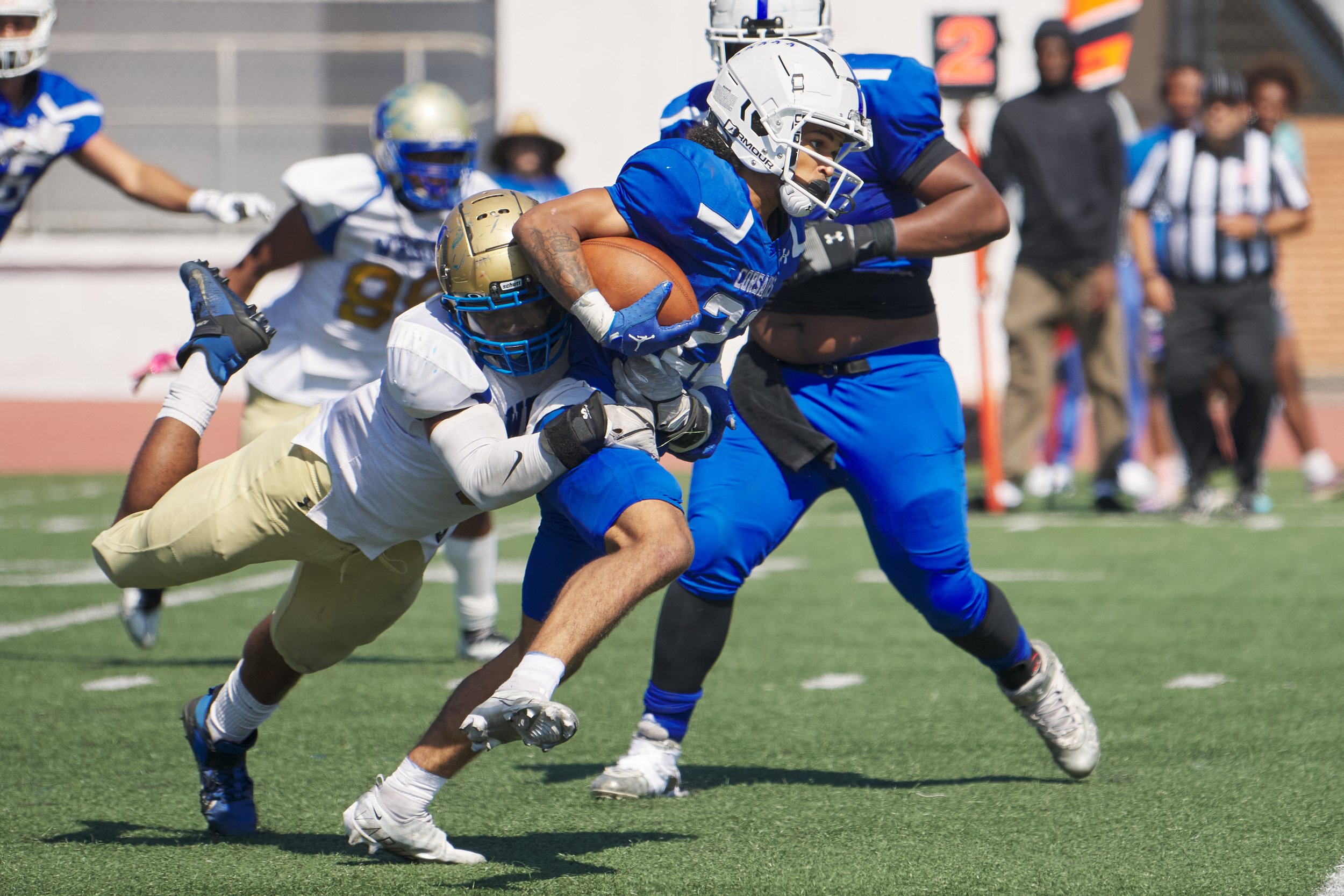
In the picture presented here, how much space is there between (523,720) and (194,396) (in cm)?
134

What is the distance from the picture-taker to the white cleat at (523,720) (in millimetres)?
2914

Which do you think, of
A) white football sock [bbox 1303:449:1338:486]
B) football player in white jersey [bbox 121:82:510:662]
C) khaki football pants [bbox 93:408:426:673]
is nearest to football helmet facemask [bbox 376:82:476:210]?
football player in white jersey [bbox 121:82:510:662]

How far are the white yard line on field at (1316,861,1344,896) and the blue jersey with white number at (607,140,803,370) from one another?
4.94 ft

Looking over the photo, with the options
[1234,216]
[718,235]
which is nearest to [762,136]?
[718,235]

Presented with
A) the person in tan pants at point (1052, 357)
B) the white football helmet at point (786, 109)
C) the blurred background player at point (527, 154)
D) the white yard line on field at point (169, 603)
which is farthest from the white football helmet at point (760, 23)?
the blurred background player at point (527, 154)

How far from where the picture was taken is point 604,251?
11.0 feet

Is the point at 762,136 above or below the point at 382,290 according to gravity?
above

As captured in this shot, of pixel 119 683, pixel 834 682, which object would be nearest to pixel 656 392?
pixel 834 682

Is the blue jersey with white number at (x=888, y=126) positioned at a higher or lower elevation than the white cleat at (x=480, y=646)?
higher

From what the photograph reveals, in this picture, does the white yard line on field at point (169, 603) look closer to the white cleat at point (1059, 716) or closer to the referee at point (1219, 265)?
the white cleat at point (1059, 716)

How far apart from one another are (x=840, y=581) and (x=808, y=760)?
314 centimetres

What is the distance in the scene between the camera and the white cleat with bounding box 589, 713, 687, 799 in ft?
13.4

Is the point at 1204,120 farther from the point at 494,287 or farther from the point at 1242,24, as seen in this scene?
the point at 1242,24

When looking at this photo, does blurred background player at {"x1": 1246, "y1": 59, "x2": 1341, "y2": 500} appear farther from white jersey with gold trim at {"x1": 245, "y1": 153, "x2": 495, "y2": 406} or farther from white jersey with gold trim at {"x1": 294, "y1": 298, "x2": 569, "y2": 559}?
white jersey with gold trim at {"x1": 294, "y1": 298, "x2": 569, "y2": 559}
